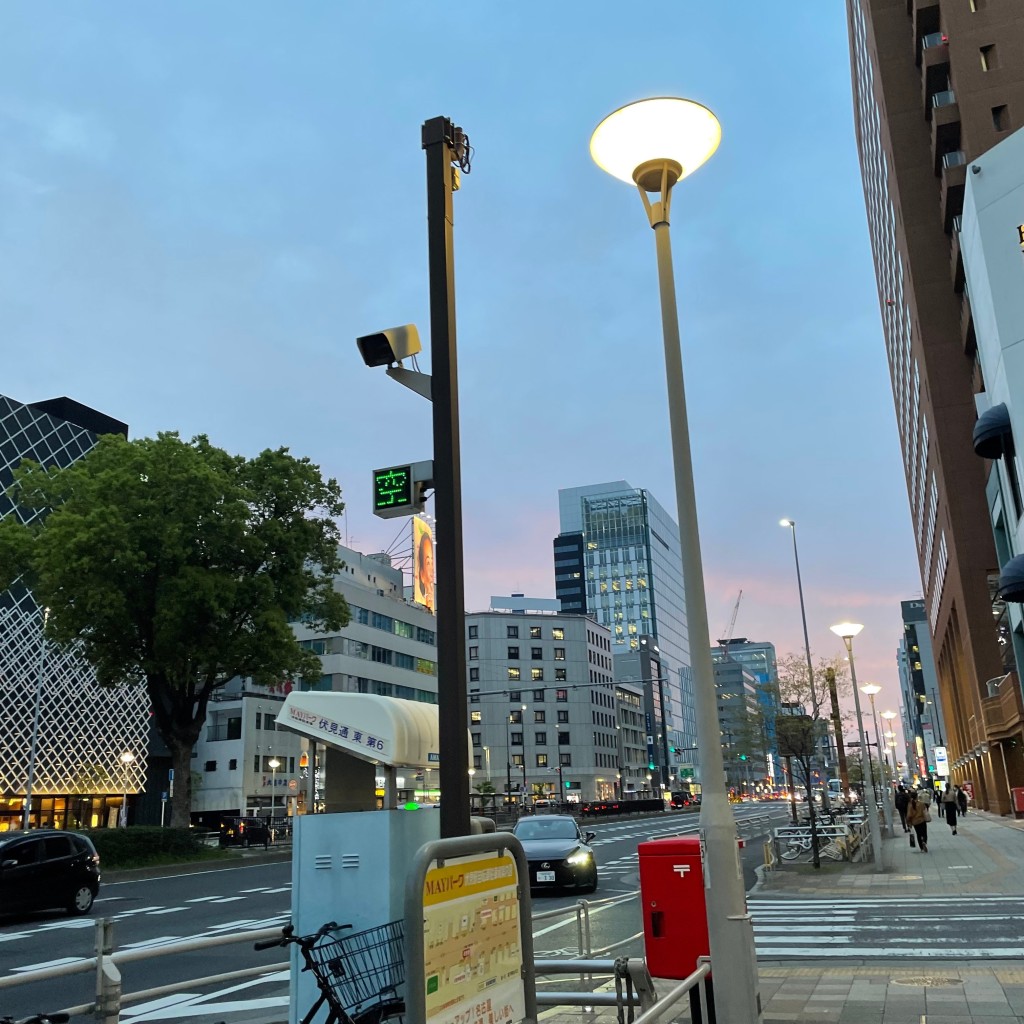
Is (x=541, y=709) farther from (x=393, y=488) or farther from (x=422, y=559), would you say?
(x=393, y=488)

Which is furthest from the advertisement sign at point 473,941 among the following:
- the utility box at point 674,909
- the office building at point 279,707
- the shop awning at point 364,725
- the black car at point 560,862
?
the office building at point 279,707

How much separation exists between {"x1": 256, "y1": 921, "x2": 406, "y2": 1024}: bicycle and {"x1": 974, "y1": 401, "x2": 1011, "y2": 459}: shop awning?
31.8 metres

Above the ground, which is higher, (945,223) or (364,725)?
(945,223)

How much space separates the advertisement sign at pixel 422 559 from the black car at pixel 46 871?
15305 millimetres

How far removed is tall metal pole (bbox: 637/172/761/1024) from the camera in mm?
6203

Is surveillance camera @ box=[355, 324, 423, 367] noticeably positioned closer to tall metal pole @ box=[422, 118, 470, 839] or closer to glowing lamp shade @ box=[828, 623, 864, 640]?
tall metal pole @ box=[422, 118, 470, 839]

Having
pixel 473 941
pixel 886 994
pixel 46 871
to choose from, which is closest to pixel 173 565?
pixel 46 871

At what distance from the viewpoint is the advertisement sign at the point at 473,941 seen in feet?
12.7

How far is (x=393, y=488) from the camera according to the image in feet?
22.4

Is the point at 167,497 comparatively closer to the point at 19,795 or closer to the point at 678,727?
the point at 19,795

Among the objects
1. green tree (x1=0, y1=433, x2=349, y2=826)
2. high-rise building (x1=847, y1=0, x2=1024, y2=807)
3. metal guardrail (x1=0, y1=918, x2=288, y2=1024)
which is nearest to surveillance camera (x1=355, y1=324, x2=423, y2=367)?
metal guardrail (x1=0, y1=918, x2=288, y2=1024)

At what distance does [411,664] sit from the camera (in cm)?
8988

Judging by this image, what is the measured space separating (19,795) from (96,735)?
241 inches

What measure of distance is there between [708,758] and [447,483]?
2.87 meters
